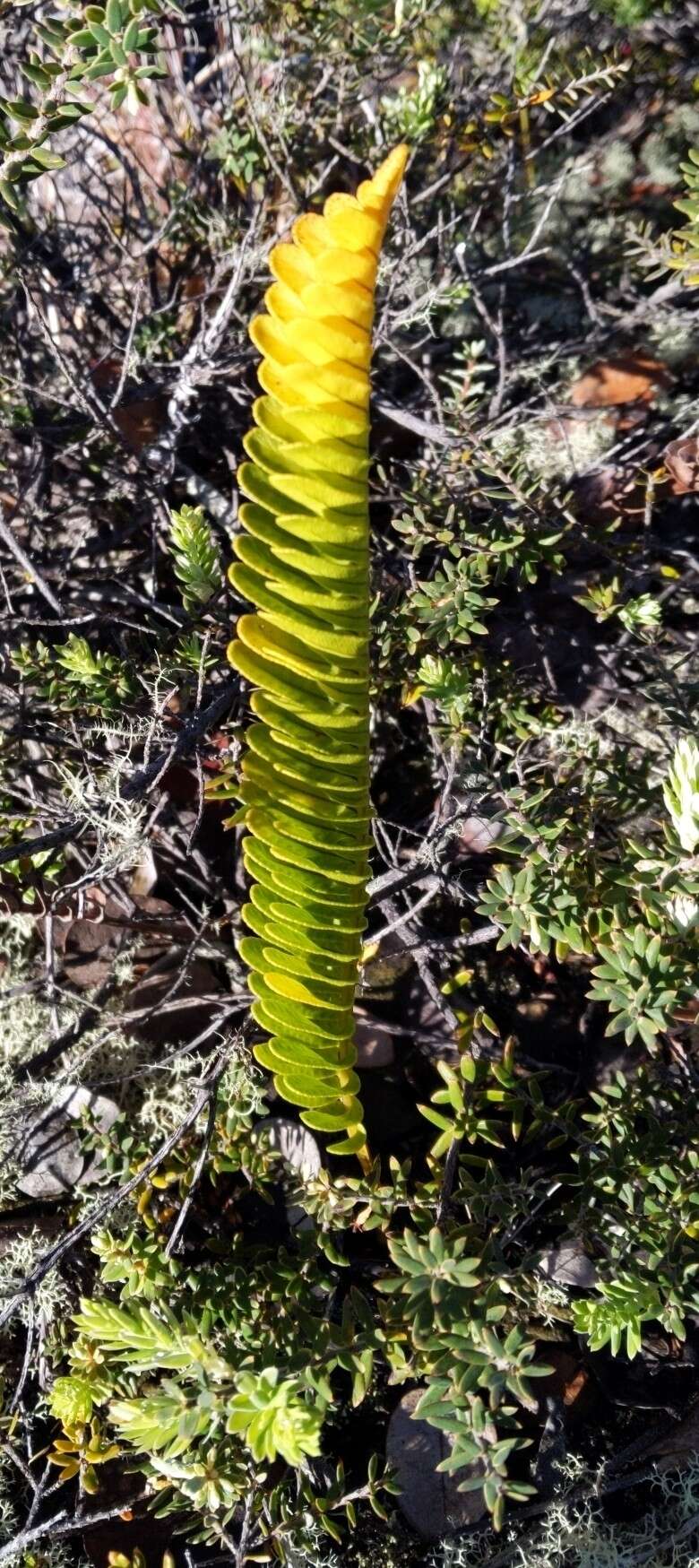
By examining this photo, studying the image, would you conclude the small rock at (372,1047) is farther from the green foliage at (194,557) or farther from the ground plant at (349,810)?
the green foliage at (194,557)

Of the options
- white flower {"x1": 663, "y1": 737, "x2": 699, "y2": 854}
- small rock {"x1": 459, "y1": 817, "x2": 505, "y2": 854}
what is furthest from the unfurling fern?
small rock {"x1": 459, "y1": 817, "x2": 505, "y2": 854}

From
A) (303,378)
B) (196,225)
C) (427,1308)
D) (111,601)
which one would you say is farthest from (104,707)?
(196,225)

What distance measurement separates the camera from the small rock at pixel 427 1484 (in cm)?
180

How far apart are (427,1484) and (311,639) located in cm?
149

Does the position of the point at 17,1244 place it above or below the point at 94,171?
below

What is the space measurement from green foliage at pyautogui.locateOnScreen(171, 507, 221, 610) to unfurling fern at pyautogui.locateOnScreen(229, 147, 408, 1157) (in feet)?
1.67

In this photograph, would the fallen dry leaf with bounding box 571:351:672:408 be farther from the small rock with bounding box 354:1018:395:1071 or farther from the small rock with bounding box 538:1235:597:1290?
the small rock with bounding box 538:1235:597:1290

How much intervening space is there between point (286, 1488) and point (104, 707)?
134 cm

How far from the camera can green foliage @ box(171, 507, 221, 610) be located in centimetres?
181

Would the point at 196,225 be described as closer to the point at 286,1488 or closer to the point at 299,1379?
the point at 299,1379

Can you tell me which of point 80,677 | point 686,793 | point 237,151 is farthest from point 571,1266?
point 237,151

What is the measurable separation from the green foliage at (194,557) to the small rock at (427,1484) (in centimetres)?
148

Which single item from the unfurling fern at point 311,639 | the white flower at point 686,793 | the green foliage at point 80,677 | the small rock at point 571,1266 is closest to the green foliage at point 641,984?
the white flower at point 686,793

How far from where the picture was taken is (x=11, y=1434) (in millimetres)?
1885
